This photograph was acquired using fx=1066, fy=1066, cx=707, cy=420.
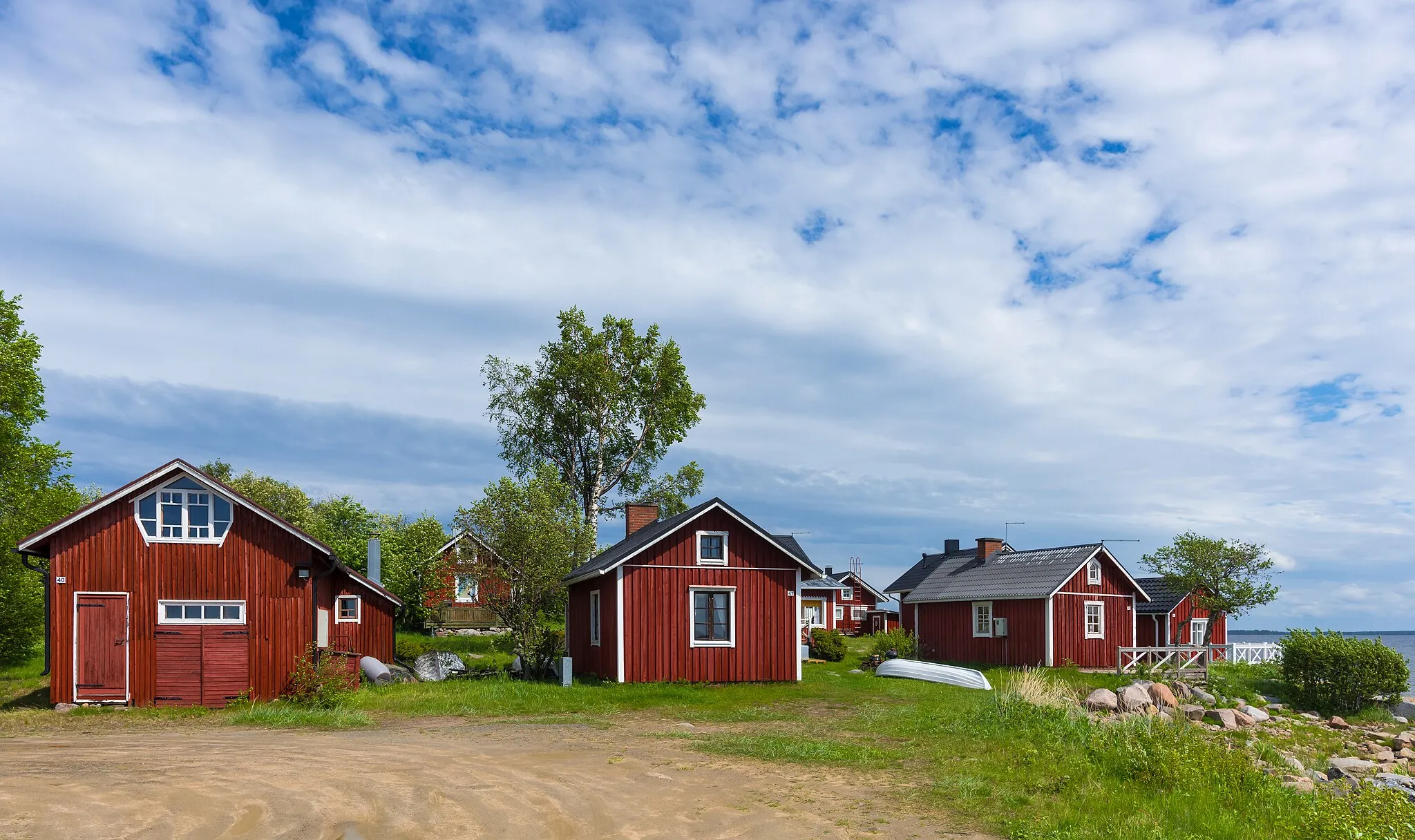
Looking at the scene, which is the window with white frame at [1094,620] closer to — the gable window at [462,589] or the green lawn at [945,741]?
the green lawn at [945,741]

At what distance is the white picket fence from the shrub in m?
25.5

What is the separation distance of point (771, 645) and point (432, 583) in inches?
812

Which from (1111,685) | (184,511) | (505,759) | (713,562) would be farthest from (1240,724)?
(184,511)

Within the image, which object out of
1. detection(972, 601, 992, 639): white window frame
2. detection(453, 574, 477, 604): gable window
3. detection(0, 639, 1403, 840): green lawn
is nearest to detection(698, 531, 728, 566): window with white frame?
detection(0, 639, 1403, 840): green lawn

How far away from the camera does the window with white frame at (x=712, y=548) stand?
94.8ft

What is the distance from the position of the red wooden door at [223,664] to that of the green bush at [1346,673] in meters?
30.4

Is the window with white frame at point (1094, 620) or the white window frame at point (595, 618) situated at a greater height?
the white window frame at point (595, 618)

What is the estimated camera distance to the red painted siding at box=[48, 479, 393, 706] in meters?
22.8

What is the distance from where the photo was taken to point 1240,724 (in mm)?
26328

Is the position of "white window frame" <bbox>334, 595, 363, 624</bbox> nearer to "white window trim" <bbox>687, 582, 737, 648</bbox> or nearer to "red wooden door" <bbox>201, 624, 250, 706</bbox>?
"red wooden door" <bbox>201, 624, 250, 706</bbox>

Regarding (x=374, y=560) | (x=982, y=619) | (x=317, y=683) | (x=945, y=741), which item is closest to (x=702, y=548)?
(x=317, y=683)

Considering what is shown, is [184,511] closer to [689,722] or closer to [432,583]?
[689,722]

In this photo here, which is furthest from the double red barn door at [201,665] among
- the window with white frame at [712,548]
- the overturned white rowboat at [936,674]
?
the overturned white rowboat at [936,674]

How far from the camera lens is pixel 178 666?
23219 millimetres
